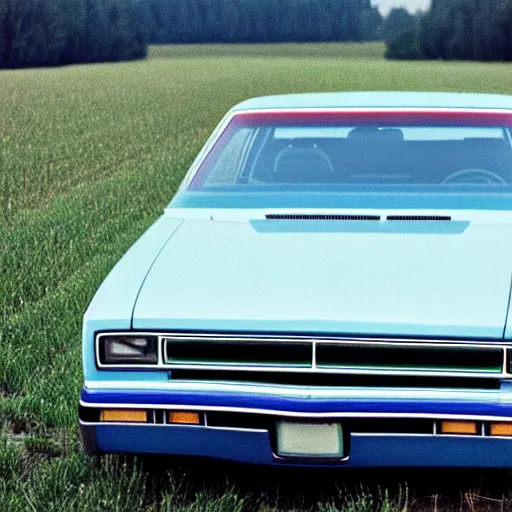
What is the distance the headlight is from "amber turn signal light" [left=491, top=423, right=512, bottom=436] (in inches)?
39.8

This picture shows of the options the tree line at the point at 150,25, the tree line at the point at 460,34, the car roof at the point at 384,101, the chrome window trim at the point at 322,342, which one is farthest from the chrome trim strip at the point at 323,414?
the tree line at the point at 460,34

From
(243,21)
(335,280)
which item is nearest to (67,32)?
(243,21)

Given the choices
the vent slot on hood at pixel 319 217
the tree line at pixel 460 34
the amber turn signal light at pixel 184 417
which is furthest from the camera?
the tree line at pixel 460 34

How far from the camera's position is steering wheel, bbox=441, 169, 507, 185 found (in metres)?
4.70

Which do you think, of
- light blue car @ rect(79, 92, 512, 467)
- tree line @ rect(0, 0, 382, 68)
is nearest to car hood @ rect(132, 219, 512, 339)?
light blue car @ rect(79, 92, 512, 467)

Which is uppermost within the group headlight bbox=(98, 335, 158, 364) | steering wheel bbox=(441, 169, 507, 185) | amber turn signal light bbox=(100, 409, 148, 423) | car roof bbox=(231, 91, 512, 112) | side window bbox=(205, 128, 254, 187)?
car roof bbox=(231, 91, 512, 112)

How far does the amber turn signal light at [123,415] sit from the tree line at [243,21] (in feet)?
531

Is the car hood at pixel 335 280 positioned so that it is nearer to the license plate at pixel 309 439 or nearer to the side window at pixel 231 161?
the license plate at pixel 309 439

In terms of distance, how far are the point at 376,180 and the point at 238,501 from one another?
1.63 m

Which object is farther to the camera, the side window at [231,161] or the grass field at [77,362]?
the side window at [231,161]

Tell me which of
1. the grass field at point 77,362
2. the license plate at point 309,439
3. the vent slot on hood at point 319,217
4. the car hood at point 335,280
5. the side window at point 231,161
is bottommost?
the grass field at point 77,362

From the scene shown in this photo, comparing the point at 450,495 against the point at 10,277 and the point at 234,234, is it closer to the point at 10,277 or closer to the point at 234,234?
the point at 234,234

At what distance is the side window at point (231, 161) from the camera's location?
15.5ft

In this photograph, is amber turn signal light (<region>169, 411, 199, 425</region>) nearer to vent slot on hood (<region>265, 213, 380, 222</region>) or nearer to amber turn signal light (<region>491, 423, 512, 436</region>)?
amber turn signal light (<region>491, 423, 512, 436</region>)
